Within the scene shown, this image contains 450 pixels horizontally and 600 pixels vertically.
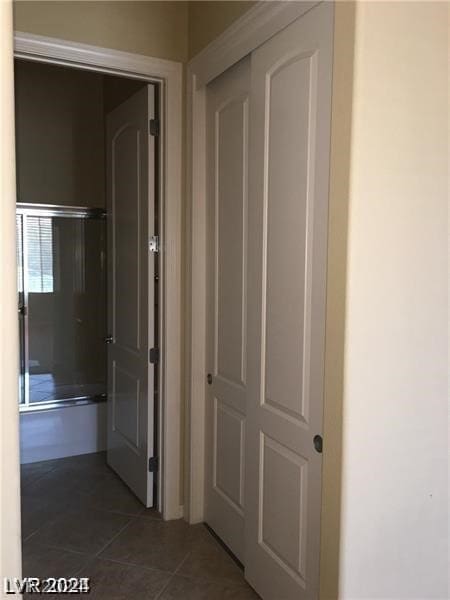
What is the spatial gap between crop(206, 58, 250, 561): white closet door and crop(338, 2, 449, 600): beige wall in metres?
0.86

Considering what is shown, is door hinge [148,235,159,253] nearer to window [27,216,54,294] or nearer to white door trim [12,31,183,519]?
white door trim [12,31,183,519]

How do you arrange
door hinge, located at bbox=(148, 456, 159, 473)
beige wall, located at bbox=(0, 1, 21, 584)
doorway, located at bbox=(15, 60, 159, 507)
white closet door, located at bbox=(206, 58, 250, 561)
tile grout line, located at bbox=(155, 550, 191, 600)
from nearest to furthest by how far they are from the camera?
beige wall, located at bbox=(0, 1, 21, 584) < tile grout line, located at bbox=(155, 550, 191, 600) < white closet door, located at bbox=(206, 58, 250, 561) < door hinge, located at bbox=(148, 456, 159, 473) < doorway, located at bbox=(15, 60, 159, 507)

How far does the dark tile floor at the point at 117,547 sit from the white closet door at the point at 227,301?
175mm

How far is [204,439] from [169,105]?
1.80 metres

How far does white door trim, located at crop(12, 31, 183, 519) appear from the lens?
2.56 meters

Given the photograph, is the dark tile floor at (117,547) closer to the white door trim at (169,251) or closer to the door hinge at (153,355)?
the white door trim at (169,251)

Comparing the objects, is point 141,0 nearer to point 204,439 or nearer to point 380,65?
point 380,65

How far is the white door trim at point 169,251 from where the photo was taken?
256cm

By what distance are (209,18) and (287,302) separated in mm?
1495

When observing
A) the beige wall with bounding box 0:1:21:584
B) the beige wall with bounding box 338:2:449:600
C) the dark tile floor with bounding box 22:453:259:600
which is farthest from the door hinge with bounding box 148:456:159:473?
the beige wall with bounding box 0:1:21:584

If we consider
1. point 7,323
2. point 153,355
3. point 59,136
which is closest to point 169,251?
point 153,355

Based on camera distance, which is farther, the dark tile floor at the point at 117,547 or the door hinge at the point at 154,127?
the door hinge at the point at 154,127

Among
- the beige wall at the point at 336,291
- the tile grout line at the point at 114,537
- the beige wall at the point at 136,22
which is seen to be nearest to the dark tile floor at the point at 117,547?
the tile grout line at the point at 114,537

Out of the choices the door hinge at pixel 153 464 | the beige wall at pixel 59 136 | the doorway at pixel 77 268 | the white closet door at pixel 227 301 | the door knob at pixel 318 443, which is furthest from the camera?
the beige wall at pixel 59 136
